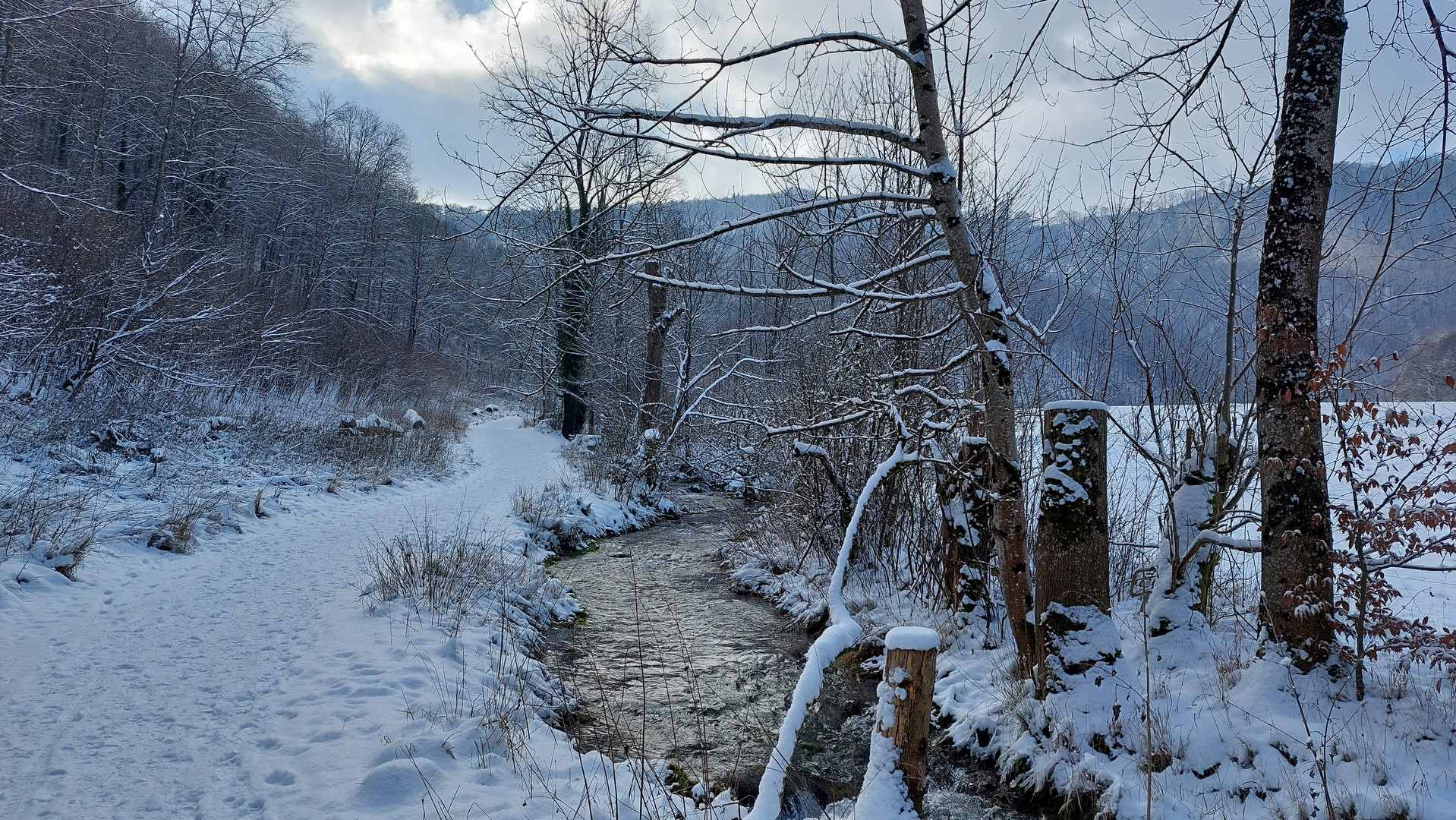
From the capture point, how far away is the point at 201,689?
14.1 ft

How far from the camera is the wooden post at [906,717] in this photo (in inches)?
108

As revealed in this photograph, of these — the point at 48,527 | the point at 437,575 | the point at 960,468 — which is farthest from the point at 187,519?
the point at 960,468

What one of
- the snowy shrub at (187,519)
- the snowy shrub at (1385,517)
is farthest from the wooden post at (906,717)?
the snowy shrub at (187,519)

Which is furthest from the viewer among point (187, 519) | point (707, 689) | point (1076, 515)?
point (187, 519)

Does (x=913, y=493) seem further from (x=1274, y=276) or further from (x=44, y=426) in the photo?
(x=44, y=426)

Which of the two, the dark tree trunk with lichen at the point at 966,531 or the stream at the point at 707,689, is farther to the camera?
the dark tree trunk with lichen at the point at 966,531

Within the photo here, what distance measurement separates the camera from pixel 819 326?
957cm

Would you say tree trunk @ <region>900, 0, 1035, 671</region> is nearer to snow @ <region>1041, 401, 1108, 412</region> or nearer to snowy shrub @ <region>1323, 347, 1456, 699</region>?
snow @ <region>1041, 401, 1108, 412</region>

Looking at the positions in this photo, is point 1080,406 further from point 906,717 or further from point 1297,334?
point 906,717

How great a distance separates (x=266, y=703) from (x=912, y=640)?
4.02 meters

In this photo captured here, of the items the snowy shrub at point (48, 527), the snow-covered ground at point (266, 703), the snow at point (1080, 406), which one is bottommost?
the snow-covered ground at point (266, 703)

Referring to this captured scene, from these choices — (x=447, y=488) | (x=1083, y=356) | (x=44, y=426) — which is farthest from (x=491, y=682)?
(x=447, y=488)

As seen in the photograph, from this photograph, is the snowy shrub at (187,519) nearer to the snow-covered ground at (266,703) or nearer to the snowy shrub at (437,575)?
the snow-covered ground at (266,703)

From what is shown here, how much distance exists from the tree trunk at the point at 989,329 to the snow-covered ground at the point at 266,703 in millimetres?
2553
